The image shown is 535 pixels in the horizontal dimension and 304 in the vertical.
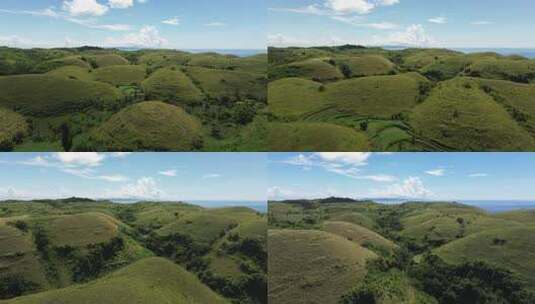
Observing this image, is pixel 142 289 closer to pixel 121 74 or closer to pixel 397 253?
pixel 397 253

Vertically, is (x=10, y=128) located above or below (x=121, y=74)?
below

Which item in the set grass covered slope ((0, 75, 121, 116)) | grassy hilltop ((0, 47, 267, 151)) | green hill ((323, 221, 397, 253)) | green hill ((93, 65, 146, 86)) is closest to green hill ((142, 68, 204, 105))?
grassy hilltop ((0, 47, 267, 151))

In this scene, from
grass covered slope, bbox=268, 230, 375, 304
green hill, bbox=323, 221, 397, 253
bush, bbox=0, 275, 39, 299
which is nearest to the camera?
bush, bbox=0, 275, 39, 299

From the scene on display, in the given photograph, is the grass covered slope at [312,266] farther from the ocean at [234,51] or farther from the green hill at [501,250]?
the ocean at [234,51]

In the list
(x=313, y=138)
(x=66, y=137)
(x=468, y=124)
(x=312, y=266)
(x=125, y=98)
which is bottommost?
(x=312, y=266)

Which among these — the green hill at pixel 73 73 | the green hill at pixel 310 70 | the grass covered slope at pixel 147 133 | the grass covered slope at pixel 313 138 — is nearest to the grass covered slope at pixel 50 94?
the green hill at pixel 73 73

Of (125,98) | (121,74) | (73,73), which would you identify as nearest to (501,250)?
(125,98)

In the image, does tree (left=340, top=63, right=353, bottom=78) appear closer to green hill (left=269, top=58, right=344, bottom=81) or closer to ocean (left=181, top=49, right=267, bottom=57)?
green hill (left=269, top=58, right=344, bottom=81)

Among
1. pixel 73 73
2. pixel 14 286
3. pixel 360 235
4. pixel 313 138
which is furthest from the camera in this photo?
pixel 73 73
